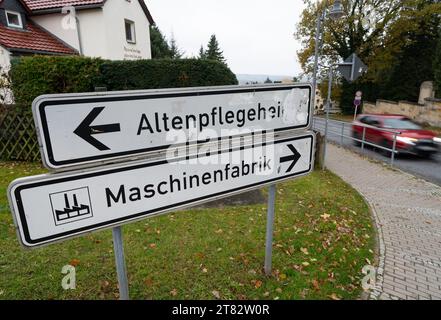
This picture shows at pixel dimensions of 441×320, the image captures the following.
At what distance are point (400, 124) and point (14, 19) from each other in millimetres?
19086

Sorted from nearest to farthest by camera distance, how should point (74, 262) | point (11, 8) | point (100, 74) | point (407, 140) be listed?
point (74, 262) → point (100, 74) → point (407, 140) → point (11, 8)

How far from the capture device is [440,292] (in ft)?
9.99

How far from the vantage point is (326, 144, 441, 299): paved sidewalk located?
10.3 feet

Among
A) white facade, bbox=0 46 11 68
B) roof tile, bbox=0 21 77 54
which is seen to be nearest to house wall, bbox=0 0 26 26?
roof tile, bbox=0 21 77 54

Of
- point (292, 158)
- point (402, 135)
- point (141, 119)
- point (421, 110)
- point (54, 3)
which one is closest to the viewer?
point (141, 119)

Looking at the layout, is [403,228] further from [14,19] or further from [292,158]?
[14,19]

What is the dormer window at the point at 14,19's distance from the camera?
43.6ft

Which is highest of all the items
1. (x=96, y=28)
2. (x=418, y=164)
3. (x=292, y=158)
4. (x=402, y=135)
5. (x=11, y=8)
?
(x=11, y=8)

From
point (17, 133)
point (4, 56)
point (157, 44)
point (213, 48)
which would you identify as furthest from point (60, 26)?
Result: point (213, 48)

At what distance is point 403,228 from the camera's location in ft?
15.2

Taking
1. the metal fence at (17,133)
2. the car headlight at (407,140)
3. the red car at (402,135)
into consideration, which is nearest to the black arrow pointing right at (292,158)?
the metal fence at (17,133)

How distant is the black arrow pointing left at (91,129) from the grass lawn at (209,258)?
1.89 m
